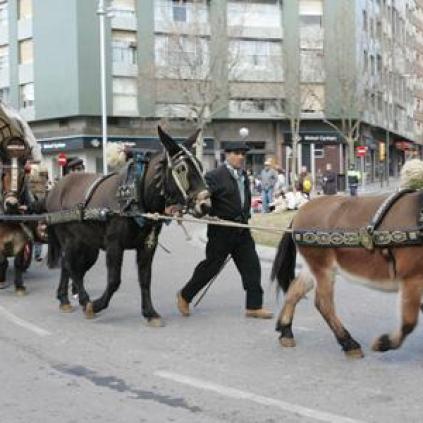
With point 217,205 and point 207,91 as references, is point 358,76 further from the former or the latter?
point 217,205

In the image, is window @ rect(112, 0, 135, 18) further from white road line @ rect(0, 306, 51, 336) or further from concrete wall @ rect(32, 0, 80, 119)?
white road line @ rect(0, 306, 51, 336)

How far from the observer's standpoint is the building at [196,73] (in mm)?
45750

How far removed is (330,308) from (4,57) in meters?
48.0

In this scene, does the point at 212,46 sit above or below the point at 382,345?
above

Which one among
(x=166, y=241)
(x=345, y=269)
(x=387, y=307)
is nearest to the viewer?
(x=345, y=269)

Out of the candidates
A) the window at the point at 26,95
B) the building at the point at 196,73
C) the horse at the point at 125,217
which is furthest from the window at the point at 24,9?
the horse at the point at 125,217

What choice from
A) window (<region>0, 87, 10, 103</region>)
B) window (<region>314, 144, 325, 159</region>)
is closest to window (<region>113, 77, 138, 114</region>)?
window (<region>0, 87, 10, 103</region>)

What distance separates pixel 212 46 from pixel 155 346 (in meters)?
41.1

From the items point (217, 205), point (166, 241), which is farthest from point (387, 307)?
point (166, 241)

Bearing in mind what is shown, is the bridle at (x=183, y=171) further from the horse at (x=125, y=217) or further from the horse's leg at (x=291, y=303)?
the horse's leg at (x=291, y=303)

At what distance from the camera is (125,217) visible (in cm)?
762

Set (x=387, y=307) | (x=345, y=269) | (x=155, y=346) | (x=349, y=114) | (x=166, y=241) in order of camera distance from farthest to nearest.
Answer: (x=349, y=114), (x=166, y=241), (x=387, y=307), (x=155, y=346), (x=345, y=269)

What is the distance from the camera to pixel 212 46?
46406 millimetres

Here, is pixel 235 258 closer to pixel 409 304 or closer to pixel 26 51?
pixel 409 304
